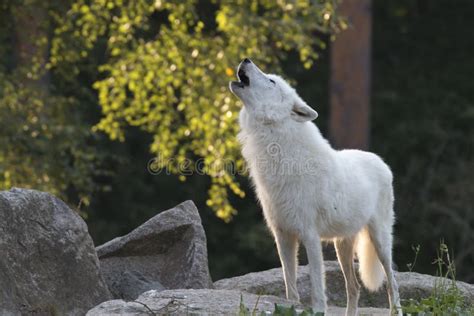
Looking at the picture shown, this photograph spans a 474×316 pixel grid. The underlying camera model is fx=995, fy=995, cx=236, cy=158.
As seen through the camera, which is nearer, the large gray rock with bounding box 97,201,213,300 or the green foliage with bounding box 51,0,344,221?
the large gray rock with bounding box 97,201,213,300

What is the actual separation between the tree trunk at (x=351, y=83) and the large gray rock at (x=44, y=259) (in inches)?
292

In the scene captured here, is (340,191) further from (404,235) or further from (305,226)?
(404,235)

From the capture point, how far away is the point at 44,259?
5.99 metres

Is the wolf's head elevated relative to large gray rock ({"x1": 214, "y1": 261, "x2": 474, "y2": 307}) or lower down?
elevated

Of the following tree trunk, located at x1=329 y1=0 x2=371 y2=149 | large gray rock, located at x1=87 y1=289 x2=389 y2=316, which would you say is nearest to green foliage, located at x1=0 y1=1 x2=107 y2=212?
large gray rock, located at x1=87 y1=289 x2=389 y2=316

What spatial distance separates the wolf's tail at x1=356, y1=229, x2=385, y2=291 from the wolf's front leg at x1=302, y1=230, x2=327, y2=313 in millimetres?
759

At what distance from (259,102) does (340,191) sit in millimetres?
726

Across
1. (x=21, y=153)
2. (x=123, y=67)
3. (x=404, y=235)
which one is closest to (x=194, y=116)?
(x=123, y=67)

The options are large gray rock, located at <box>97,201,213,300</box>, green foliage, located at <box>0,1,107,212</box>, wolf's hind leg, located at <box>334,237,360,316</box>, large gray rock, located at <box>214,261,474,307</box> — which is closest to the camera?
wolf's hind leg, located at <box>334,237,360,316</box>

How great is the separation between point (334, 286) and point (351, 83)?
634 centimetres

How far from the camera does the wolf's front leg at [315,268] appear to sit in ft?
19.0

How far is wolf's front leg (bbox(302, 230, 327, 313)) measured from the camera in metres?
5.78

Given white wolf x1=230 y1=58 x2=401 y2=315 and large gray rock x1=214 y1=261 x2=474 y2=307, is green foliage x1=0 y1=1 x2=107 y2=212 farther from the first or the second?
white wolf x1=230 y1=58 x2=401 y2=315

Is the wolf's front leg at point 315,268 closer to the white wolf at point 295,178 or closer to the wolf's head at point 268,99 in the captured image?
the white wolf at point 295,178
